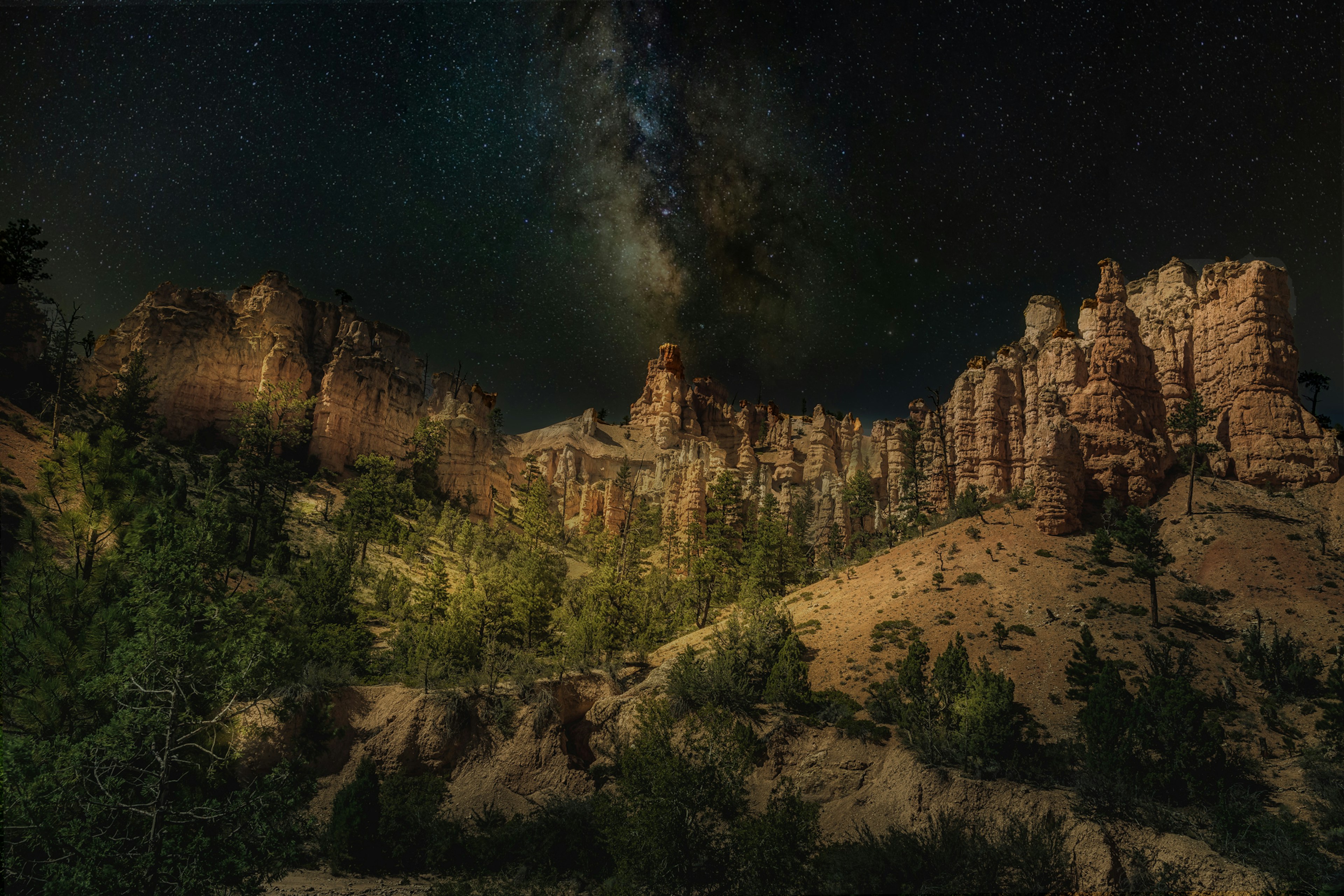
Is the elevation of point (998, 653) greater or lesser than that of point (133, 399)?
lesser

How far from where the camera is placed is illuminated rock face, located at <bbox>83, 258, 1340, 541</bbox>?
44.7 m

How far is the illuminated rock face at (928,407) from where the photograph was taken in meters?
44.7

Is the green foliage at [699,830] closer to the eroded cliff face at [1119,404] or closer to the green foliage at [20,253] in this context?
the eroded cliff face at [1119,404]

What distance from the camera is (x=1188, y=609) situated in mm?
35500

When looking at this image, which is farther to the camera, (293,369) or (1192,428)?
(293,369)

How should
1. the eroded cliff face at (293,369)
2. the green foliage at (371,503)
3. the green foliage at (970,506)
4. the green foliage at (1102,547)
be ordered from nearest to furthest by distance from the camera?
the green foliage at (1102,547), the green foliage at (970,506), the green foliage at (371,503), the eroded cliff face at (293,369)

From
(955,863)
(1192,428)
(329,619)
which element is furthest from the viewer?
(1192,428)

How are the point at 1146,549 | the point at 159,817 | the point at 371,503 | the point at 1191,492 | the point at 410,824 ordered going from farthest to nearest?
the point at 371,503, the point at 1191,492, the point at 1146,549, the point at 410,824, the point at 159,817

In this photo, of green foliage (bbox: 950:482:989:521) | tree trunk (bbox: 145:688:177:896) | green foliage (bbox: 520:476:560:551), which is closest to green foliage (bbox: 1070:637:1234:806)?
green foliage (bbox: 950:482:989:521)

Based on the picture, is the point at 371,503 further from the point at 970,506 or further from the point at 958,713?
the point at 970,506

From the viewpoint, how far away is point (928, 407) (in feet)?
263

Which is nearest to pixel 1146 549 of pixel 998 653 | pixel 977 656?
pixel 998 653

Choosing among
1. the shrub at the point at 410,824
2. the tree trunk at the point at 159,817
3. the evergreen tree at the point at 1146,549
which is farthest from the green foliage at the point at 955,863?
the evergreen tree at the point at 1146,549

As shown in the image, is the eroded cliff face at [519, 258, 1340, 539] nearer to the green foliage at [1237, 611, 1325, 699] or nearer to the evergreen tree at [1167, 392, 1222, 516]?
the evergreen tree at [1167, 392, 1222, 516]
